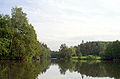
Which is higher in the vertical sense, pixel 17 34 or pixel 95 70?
pixel 17 34

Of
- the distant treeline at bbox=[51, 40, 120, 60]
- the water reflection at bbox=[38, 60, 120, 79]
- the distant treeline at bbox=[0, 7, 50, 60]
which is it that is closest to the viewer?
the water reflection at bbox=[38, 60, 120, 79]

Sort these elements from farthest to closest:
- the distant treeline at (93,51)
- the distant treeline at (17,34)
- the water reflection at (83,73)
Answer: the distant treeline at (93,51) < the distant treeline at (17,34) < the water reflection at (83,73)

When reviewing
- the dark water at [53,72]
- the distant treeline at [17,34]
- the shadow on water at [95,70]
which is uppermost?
the distant treeline at [17,34]

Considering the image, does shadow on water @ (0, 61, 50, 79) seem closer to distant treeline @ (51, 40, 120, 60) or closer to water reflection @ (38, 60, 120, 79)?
water reflection @ (38, 60, 120, 79)

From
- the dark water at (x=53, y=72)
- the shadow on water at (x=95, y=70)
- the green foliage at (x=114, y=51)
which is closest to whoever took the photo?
the dark water at (x=53, y=72)

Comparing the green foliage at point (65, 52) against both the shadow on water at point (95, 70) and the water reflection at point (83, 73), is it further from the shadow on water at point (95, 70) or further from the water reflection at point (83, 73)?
the water reflection at point (83, 73)

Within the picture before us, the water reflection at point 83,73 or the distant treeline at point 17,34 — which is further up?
the distant treeline at point 17,34

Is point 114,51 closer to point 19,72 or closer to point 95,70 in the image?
point 95,70

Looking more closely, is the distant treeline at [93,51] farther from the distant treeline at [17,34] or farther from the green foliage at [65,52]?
the distant treeline at [17,34]

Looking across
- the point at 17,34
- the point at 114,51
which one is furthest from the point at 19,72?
the point at 114,51

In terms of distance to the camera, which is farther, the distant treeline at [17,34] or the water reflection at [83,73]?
the distant treeline at [17,34]

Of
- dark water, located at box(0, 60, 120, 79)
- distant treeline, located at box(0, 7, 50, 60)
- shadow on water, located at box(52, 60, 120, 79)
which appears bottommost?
shadow on water, located at box(52, 60, 120, 79)

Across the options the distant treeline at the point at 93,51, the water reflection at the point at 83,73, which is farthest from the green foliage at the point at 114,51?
the water reflection at the point at 83,73

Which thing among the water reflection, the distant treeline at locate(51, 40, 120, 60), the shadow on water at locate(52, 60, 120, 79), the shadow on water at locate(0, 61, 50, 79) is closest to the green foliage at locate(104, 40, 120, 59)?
the distant treeline at locate(51, 40, 120, 60)
